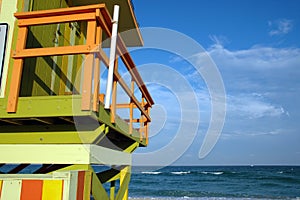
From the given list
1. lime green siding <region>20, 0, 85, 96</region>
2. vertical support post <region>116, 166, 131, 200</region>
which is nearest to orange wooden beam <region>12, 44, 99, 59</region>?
lime green siding <region>20, 0, 85, 96</region>

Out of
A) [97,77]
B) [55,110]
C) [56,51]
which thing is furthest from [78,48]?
[55,110]

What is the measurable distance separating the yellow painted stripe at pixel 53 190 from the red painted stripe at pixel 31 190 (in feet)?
0.12

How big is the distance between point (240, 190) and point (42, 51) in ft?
105

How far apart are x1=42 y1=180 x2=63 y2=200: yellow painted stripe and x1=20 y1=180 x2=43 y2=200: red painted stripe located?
36 mm

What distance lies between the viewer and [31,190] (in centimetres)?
227

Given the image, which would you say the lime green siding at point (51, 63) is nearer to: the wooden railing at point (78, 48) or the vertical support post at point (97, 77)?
Answer: the wooden railing at point (78, 48)

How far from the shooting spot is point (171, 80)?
4973 mm

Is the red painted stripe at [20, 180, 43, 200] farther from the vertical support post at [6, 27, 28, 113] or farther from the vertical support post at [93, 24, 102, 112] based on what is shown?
the vertical support post at [6, 27, 28, 113]

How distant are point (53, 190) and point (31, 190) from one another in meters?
0.16

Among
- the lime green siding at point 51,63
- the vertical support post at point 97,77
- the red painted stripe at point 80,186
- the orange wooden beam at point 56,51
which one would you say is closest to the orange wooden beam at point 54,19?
the vertical support post at point 97,77

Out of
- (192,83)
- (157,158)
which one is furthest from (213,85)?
(157,158)

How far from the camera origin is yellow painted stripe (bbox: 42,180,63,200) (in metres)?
2.25

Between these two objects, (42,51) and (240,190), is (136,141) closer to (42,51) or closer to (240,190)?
(42,51)

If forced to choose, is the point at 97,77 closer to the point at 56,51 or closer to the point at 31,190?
the point at 56,51
